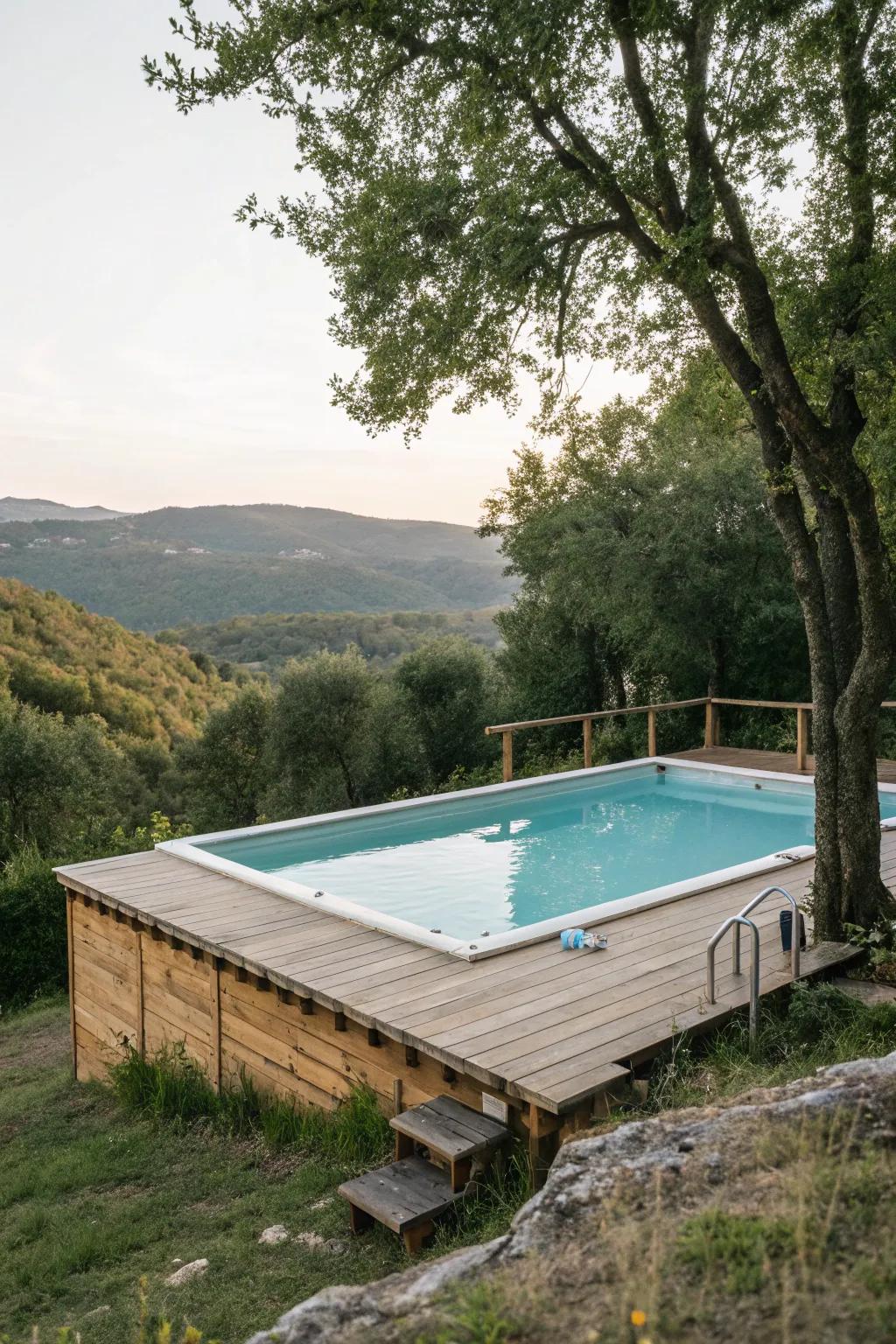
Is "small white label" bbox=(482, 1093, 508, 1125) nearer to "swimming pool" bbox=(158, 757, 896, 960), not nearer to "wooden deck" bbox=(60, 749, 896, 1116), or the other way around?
"wooden deck" bbox=(60, 749, 896, 1116)

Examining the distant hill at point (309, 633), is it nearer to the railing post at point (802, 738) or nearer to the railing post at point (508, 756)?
the railing post at point (802, 738)

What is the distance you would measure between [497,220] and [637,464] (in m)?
10.3

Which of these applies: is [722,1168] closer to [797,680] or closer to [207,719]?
[797,680]

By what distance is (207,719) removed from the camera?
2156cm

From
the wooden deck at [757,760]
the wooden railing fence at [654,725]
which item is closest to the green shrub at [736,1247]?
the wooden railing fence at [654,725]

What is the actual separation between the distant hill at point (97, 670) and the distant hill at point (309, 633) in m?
1.52

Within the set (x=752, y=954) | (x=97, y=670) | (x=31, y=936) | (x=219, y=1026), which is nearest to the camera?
(x=752, y=954)

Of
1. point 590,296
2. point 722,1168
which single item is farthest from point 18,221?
point 722,1168

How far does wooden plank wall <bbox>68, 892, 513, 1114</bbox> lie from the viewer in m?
4.23

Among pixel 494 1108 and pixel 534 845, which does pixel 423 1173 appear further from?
pixel 534 845

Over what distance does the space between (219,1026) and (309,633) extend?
3274 cm

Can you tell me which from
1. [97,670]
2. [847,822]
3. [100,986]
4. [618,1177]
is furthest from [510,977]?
[97,670]

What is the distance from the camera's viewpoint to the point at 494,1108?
144 inches

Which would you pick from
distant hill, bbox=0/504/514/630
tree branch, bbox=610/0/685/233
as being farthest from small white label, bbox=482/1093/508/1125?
distant hill, bbox=0/504/514/630
